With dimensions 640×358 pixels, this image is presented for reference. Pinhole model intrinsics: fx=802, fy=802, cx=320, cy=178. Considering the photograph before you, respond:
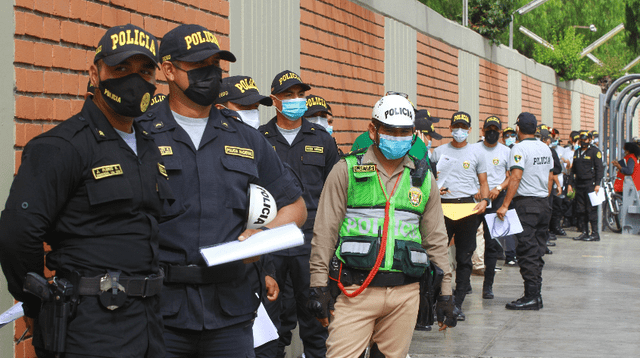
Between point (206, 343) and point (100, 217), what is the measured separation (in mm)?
831

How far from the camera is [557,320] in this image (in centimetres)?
904

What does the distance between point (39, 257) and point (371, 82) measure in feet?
27.7

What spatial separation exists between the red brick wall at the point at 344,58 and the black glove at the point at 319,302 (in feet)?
14.3

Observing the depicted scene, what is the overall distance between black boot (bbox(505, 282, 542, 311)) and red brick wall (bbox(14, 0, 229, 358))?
238 inches

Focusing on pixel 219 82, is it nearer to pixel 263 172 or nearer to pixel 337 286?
pixel 263 172

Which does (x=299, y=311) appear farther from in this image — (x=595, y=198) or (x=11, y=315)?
(x=595, y=198)

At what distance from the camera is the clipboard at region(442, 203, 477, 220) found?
8820 mm

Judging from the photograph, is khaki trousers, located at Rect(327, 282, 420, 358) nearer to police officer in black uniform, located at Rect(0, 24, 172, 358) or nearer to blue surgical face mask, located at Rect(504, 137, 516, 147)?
police officer in black uniform, located at Rect(0, 24, 172, 358)

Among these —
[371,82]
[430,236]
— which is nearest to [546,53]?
[371,82]

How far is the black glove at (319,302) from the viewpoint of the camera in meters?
4.61

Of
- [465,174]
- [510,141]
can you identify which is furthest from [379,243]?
[510,141]

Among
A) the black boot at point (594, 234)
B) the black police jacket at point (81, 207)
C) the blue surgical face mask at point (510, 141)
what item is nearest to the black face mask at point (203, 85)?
the black police jacket at point (81, 207)

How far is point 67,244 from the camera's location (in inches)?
116

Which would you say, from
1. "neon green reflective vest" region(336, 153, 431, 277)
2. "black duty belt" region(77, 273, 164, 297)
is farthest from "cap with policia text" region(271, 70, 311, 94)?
"black duty belt" region(77, 273, 164, 297)
